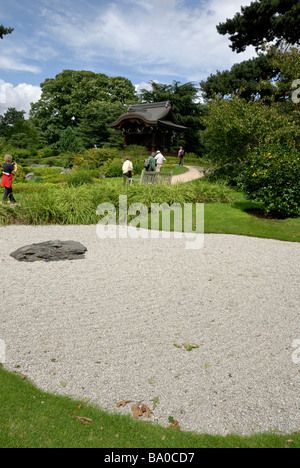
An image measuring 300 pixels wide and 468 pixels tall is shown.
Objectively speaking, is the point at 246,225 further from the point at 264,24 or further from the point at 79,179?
the point at 264,24

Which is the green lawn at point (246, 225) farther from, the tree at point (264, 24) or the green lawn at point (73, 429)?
the tree at point (264, 24)

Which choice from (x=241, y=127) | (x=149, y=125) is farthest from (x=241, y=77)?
(x=149, y=125)

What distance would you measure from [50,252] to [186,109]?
3508 centimetres

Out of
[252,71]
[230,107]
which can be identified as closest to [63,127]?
[252,71]

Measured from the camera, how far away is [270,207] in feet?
30.7

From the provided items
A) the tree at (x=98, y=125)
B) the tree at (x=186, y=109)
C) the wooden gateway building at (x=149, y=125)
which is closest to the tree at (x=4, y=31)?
the wooden gateway building at (x=149, y=125)

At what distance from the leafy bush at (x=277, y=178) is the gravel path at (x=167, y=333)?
3053 mm

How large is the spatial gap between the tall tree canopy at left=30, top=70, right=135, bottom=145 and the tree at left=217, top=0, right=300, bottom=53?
25644 millimetres

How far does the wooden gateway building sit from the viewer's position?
28203 mm

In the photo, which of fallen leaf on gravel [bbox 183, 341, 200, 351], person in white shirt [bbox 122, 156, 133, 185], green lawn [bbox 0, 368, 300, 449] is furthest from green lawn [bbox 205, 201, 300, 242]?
green lawn [bbox 0, 368, 300, 449]

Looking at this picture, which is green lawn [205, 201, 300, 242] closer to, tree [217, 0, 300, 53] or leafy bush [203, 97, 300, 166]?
leafy bush [203, 97, 300, 166]

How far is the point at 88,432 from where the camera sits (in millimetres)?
2377

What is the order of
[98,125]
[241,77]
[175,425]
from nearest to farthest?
[175,425] → [241,77] → [98,125]

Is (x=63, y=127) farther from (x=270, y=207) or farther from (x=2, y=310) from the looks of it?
(x=2, y=310)
